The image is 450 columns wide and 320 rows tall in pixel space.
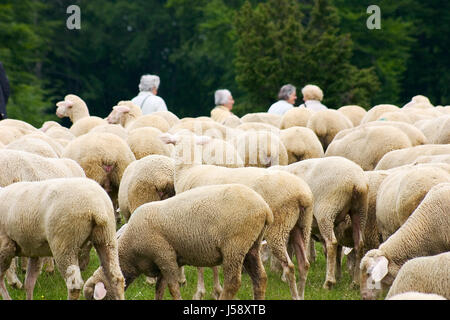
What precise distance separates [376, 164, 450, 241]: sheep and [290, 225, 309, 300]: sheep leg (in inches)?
32.6

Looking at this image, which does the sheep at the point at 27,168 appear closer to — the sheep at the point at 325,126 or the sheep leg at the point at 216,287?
the sheep leg at the point at 216,287

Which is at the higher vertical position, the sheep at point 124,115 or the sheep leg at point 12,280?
the sheep at point 124,115

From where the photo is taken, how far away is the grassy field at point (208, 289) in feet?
28.9

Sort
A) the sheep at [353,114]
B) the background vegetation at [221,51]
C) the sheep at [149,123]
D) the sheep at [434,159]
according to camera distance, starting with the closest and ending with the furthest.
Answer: the sheep at [434,159] → the sheep at [149,123] → the sheep at [353,114] → the background vegetation at [221,51]

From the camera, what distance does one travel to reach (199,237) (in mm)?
7789

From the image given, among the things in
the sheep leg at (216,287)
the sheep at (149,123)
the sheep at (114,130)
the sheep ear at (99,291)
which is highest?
the sheep at (114,130)

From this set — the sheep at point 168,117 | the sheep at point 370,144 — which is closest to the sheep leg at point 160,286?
the sheep at point 370,144

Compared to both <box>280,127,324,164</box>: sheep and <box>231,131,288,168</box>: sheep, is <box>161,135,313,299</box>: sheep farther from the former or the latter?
<box>280,127,324,164</box>: sheep

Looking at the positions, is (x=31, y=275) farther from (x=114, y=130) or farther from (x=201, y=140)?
(x=114, y=130)

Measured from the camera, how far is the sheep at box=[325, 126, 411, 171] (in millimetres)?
12141

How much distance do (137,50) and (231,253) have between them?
3989 cm

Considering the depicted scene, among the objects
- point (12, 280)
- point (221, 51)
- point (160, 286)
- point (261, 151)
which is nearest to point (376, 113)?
point (261, 151)

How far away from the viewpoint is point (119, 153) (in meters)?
11.3

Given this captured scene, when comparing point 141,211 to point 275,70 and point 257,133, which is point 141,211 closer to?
point 257,133
